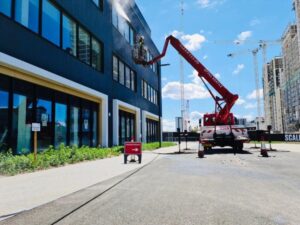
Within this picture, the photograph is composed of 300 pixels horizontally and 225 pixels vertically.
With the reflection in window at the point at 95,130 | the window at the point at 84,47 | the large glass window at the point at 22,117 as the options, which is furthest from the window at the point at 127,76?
the large glass window at the point at 22,117

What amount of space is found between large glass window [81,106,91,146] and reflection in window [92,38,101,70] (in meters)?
3.51

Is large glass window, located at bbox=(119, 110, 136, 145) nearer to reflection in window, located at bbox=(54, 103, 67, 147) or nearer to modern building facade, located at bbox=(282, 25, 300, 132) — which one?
reflection in window, located at bbox=(54, 103, 67, 147)

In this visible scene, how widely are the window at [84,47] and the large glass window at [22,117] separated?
6.63 meters

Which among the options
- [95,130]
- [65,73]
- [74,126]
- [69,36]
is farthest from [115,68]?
[65,73]

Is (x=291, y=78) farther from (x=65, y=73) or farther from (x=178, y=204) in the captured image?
(x=178, y=204)

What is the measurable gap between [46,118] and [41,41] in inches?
144

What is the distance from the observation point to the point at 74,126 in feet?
64.5

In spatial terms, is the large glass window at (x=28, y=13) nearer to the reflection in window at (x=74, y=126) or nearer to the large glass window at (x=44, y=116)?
the large glass window at (x=44, y=116)

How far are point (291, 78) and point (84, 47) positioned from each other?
136 metres

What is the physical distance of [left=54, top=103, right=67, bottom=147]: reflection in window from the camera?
56.5ft

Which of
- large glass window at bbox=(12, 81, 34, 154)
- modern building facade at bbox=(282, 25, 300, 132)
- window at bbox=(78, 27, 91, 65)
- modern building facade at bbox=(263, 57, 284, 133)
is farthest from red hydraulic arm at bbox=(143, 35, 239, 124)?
modern building facade at bbox=(263, 57, 284, 133)

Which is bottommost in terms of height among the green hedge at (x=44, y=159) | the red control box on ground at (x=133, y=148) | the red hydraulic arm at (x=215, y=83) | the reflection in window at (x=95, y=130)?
the green hedge at (x=44, y=159)

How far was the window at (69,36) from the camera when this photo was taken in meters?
18.8

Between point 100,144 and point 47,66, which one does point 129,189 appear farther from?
point 100,144
